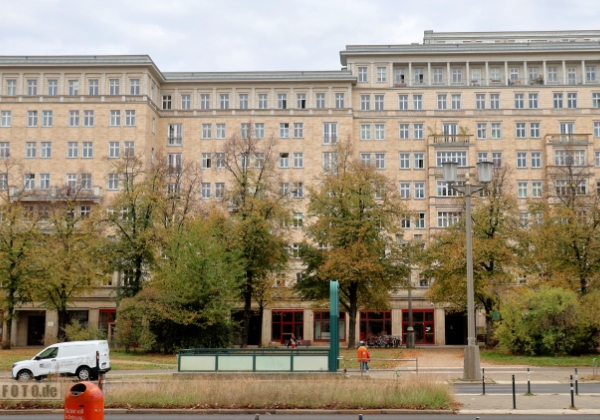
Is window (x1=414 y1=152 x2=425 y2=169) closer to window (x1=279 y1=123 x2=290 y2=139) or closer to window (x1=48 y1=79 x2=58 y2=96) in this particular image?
window (x1=279 y1=123 x2=290 y2=139)

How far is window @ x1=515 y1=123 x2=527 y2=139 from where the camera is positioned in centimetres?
7194

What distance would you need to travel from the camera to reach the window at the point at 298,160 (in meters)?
71.9

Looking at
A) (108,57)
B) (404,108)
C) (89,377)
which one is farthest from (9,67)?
(89,377)

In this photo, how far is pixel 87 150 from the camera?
2736 inches

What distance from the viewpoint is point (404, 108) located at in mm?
73062

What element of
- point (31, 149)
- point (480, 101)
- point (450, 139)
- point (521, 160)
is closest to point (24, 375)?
point (31, 149)

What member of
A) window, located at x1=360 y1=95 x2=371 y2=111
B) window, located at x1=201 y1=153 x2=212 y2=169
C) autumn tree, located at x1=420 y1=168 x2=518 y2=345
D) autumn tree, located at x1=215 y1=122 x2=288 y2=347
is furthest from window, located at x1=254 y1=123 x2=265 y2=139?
autumn tree, located at x1=420 y1=168 x2=518 y2=345

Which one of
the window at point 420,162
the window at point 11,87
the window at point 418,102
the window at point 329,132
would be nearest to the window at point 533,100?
the window at point 418,102

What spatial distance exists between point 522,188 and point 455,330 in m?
14.8

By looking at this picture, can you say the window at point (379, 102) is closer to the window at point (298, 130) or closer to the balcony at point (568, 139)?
the window at point (298, 130)

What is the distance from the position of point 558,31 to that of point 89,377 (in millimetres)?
68876

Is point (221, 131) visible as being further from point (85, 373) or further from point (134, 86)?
point (85, 373)

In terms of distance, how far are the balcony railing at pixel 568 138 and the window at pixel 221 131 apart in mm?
30443

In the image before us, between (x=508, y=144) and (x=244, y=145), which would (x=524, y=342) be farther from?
(x=508, y=144)
